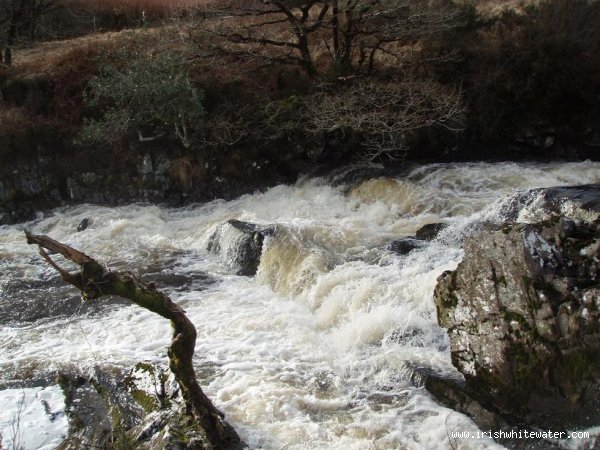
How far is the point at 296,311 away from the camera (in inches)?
320

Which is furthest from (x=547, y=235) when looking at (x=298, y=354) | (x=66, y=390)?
(x=66, y=390)

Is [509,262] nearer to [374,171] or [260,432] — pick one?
[260,432]

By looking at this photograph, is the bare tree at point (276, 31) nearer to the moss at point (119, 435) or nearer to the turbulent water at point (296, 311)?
the turbulent water at point (296, 311)

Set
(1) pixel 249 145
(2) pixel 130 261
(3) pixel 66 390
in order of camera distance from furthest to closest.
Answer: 1. (1) pixel 249 145
2. (2) pixel 130 261
3. (3) pixel 66 390

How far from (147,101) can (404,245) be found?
25.0 feet

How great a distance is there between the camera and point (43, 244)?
4.16m

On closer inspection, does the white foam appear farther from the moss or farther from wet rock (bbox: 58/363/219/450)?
the moss

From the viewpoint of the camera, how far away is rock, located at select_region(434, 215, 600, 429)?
4.95m

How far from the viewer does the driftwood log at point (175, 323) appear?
15.3ft

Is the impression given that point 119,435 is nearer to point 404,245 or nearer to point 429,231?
point 404,245

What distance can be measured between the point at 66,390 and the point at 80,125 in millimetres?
10055

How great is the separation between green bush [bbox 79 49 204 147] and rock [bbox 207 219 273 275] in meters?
4.11

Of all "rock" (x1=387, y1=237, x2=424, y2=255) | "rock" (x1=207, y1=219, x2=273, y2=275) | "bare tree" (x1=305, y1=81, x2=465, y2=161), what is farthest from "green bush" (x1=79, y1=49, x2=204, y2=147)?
"rock" (x1=387, y1=237, x2=424, y2=255)

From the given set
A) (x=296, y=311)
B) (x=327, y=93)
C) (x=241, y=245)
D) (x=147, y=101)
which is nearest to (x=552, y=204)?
(x=296, y=311)
